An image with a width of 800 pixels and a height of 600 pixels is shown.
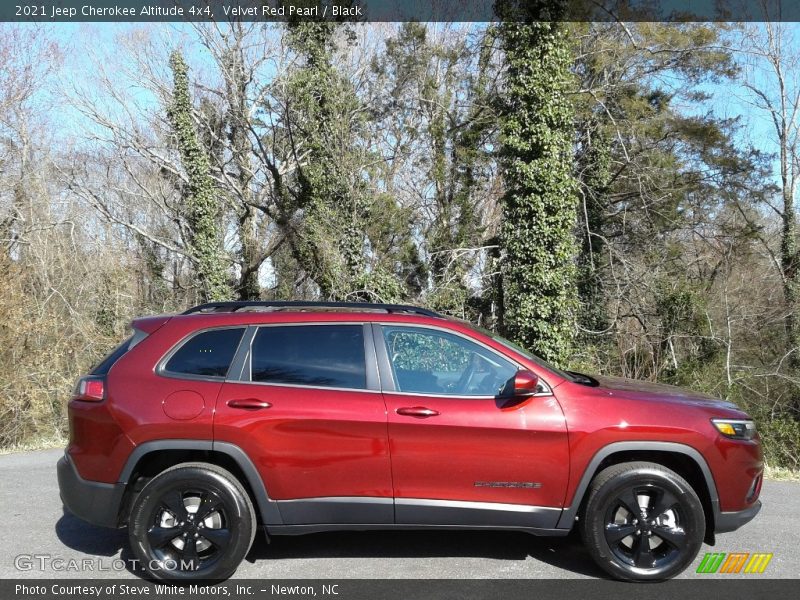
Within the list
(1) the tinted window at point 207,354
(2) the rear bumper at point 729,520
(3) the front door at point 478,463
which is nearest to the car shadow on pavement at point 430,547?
(3) the front door at point 478,463

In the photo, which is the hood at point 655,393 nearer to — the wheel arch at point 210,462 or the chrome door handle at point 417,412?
the chrome door handle at point 417,412

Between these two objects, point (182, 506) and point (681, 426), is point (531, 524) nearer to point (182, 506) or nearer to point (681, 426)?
point (681, 426)

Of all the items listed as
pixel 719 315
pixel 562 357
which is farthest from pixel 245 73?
pixel 719 315

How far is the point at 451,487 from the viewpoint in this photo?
13.3ft

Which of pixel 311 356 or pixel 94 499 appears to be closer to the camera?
pixel 94 499

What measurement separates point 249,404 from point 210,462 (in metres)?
0.52

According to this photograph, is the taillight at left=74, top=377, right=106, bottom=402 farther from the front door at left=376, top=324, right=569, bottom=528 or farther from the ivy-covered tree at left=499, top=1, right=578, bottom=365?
the ivy-covered tree at left=499, top=1, right=578, bottom=365

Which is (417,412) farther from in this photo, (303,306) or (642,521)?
(642,521)

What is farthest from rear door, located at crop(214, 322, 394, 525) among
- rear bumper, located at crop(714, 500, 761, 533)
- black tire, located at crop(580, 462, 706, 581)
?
rear bumper, located at crop(714, 500, 761, 533)

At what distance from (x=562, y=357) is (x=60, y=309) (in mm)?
13022

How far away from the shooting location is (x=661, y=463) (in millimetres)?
4262

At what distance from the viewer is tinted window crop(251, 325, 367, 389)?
167 inches

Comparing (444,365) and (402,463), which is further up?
(444,365)

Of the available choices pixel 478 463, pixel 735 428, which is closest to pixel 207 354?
pixel 478 463
